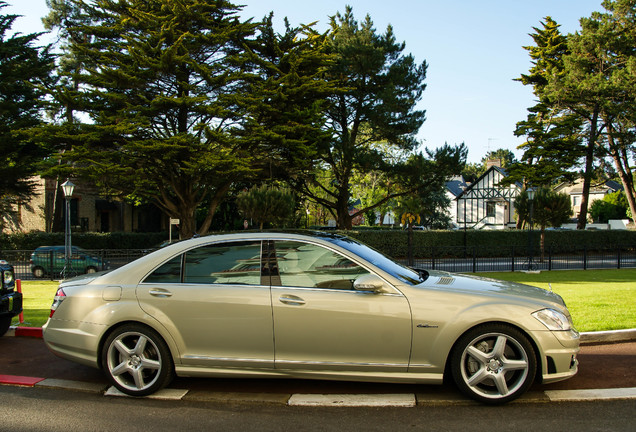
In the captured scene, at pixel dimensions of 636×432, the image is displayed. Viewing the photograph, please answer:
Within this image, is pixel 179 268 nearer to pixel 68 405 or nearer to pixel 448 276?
pixel 68 405

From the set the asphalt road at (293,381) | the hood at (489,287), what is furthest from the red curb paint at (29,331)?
the hood at (489,287)

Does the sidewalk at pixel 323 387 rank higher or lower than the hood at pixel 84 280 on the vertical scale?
lower

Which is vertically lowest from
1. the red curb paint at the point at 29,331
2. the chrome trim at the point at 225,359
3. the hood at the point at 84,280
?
the red curb paint at the point at 29,331

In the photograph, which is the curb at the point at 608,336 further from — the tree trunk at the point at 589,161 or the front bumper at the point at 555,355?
the tree trunk at the point at 589,161

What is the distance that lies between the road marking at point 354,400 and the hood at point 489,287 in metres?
1.03

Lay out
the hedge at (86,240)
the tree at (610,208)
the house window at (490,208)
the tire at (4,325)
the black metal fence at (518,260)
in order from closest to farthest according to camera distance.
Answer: the tire at (4,325) → the black metal fence at (518,260) → the hedge at (86,240) → the house window at (490,208) → the tree at (610,208)

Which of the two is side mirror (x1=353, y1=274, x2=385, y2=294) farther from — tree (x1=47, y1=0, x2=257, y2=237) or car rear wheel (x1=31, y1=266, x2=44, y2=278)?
tree (x1=47, y1=0, x2=257, y2=237)

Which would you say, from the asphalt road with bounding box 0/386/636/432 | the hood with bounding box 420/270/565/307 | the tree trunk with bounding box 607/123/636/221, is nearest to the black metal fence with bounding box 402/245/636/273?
the hood with bounding box 420/270/565/307

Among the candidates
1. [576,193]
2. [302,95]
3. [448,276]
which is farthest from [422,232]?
[576,193]

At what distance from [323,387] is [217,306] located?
130 centimetres

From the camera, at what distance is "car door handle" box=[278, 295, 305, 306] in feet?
14.2

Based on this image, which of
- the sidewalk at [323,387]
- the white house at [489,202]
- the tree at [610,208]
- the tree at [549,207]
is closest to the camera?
the sidewalk at [323,387]

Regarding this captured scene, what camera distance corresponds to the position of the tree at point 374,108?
3077cm

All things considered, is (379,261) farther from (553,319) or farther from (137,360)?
(137,360)
